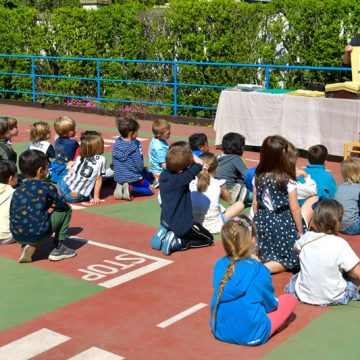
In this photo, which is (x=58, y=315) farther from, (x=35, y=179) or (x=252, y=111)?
(x=252, y=111)

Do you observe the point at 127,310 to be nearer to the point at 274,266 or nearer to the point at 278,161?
the point at 274,266

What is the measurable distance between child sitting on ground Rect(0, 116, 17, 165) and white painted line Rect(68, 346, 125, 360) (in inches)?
187

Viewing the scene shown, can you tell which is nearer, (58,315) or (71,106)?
(58,315)

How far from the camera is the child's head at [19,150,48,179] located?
6953 mm

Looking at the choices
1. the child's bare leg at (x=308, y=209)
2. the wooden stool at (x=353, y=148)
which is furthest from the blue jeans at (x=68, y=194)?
the wooden stool at (x=353, y=148)

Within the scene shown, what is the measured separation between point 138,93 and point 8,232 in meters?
12.0

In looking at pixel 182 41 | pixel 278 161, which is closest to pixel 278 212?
pixel 278 161

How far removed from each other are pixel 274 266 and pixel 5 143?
4.63 meters

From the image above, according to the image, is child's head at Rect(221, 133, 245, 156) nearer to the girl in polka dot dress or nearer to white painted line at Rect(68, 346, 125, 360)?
Answer: the girl in polka dot dress

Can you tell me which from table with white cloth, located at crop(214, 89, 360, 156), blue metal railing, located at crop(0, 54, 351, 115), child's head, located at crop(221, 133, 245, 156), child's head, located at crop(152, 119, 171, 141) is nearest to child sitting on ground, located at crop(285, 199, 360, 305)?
child's head, located at crop(221, 133, 245, 156)

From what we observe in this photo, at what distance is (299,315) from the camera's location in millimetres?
5664

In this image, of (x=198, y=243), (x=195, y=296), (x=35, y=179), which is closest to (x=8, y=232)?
(x=35, y=179)

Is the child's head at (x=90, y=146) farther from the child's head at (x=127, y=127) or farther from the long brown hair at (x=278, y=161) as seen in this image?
the long brown hair at (x=278, y=161)

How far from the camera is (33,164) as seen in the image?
22.8 ft
